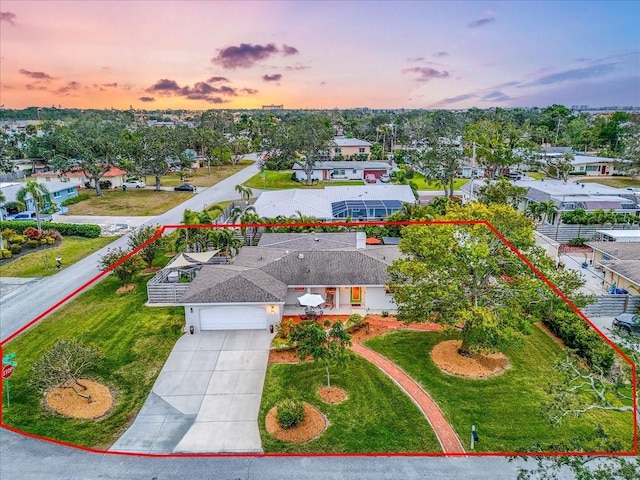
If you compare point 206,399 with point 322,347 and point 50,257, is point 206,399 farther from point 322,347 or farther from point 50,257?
point 50,257

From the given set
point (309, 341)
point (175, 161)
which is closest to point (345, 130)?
point (175, 161)

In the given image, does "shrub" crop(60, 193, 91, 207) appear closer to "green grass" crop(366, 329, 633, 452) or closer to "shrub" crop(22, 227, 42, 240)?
"shrub" crop(22, 227, 42, 240)

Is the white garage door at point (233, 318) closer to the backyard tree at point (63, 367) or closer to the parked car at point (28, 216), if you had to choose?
the backyard tree at point (63, 367)

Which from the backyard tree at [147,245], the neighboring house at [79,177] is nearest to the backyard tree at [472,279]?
the backyard tree at [147,245]

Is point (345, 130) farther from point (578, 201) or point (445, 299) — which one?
point (445, 299)

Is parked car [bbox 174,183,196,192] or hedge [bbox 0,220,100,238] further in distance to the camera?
parked car [bbox 174,183,196,192]

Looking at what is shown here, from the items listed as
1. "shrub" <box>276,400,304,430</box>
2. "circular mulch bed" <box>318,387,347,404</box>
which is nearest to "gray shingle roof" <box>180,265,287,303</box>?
"circular mulch bed" <box>318,387,347,404</box>
